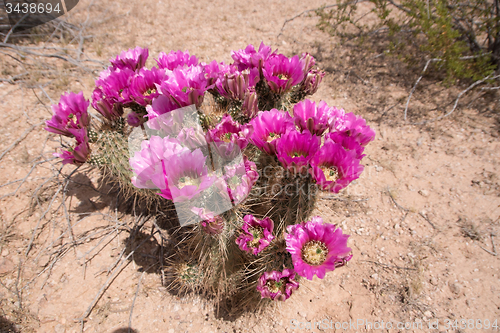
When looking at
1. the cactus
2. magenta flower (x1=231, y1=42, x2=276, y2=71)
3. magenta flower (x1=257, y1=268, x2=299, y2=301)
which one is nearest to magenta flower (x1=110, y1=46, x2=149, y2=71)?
the cactus

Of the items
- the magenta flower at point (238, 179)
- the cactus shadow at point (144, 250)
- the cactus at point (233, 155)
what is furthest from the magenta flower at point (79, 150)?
the magenta flower at point (238, 179)

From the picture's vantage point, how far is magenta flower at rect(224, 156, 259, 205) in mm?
1104

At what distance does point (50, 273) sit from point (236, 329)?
51.2 inches

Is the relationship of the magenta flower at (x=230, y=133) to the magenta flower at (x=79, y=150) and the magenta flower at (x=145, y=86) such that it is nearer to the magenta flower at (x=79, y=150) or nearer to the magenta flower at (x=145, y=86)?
the magenta flower at (x=145, y=86)

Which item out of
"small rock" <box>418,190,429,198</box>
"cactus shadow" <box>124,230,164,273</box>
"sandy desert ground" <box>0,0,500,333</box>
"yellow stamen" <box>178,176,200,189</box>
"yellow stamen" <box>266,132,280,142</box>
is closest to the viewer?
"yellow stamen" <box>178,176,200,189</box>

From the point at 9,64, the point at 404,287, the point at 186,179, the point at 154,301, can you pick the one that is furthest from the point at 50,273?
the point at 9,64

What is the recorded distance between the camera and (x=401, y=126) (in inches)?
107

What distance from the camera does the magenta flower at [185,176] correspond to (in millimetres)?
928

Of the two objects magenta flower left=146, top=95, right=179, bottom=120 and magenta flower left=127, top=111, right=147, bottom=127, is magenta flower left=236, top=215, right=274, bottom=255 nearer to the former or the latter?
magenta flower left=146, top=95, right=179, bottom=120

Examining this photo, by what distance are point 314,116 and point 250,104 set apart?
1.07 feet

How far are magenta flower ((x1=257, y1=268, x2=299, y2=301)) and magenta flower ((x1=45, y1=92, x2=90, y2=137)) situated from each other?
1296mm

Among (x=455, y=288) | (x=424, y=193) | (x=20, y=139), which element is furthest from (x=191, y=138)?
(x=20, y=139)

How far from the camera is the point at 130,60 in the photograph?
1.56 meters

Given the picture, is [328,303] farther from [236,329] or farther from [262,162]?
[262,162]
